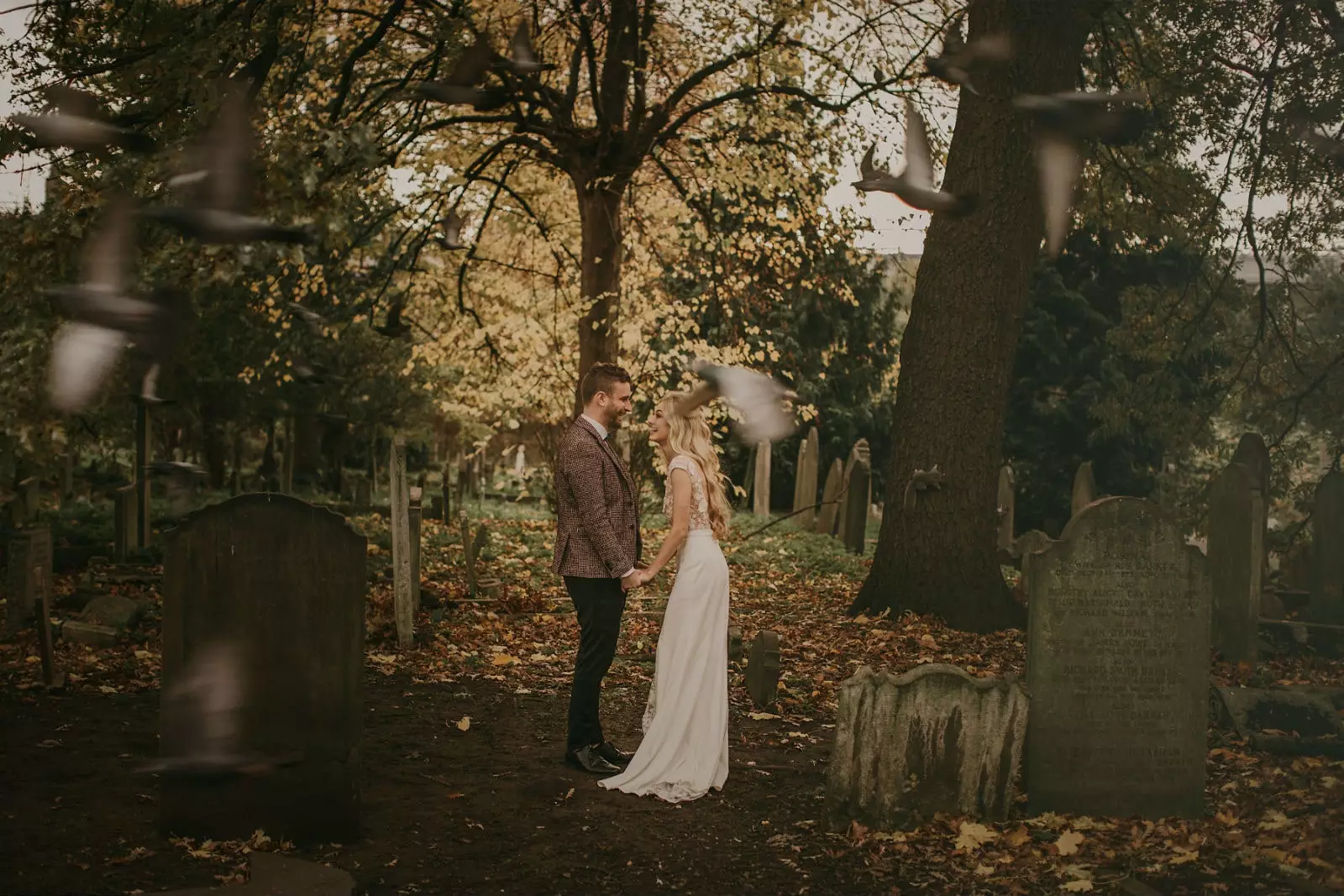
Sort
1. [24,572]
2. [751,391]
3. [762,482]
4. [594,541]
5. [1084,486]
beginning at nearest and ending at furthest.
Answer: [594,541]
[751,391]
[24,572]
[1084,486]
[762,482]

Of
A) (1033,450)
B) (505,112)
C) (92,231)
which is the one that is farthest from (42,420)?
(1033,450)

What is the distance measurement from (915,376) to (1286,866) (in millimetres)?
6672

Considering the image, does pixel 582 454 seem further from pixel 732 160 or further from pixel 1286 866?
pixel 732 160

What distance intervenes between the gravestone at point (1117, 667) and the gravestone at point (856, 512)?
1193 cm

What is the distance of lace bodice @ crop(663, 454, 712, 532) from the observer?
6703 mm

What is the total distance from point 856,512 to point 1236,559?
8.34 m

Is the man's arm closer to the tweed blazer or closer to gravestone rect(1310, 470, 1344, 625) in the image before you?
the tweed blazer

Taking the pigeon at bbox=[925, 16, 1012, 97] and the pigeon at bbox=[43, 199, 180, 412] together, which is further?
the pigeon at bbox=[925, 16, 1012, 97]

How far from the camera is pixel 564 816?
601 centimetres

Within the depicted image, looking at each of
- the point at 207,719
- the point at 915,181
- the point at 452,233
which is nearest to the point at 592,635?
the point at 207,719

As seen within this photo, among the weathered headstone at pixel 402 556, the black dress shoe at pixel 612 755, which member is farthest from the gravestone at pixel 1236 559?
the weathered headstone at pixel 402 556

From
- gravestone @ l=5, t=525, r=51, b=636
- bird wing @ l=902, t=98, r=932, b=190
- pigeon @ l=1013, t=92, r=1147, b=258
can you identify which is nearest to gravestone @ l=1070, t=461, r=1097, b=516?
pigeon @ l=1013, t=92, r=1147, b=258

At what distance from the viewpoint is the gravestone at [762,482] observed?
25.1 m

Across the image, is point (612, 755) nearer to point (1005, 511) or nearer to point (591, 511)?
point (591, 511)
